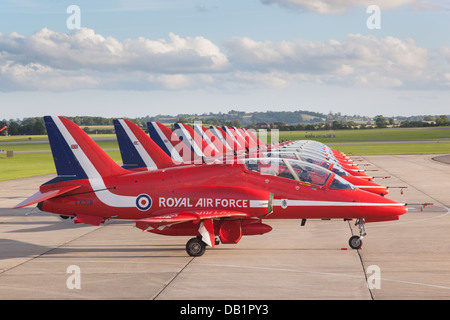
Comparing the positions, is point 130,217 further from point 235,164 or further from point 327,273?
point 327,273

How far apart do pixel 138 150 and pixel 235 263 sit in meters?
8.19

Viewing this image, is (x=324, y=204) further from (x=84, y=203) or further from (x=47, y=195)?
(x=47, y=195)

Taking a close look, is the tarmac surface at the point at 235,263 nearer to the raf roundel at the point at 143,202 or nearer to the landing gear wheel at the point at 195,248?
the landing gear wheel at the point at 195,248

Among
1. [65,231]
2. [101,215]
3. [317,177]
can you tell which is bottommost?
A: [65,231]

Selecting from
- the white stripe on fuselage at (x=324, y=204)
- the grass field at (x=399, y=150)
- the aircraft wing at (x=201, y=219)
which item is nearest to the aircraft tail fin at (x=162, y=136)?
the aircraft wing at (x=201, y=219)

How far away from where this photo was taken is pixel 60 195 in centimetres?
1466

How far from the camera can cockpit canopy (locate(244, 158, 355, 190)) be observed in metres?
14.5

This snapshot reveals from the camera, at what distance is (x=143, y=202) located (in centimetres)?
1441

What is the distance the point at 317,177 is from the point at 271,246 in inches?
91.3

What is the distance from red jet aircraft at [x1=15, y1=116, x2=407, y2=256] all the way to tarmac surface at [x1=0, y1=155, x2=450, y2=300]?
824 mm

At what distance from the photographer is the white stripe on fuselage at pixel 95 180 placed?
14477 millimetres

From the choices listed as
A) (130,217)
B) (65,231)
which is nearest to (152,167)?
(65,231)

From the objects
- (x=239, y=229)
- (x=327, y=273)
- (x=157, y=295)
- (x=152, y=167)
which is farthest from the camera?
(x=152, y=167)

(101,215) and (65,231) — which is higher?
(101,215)
